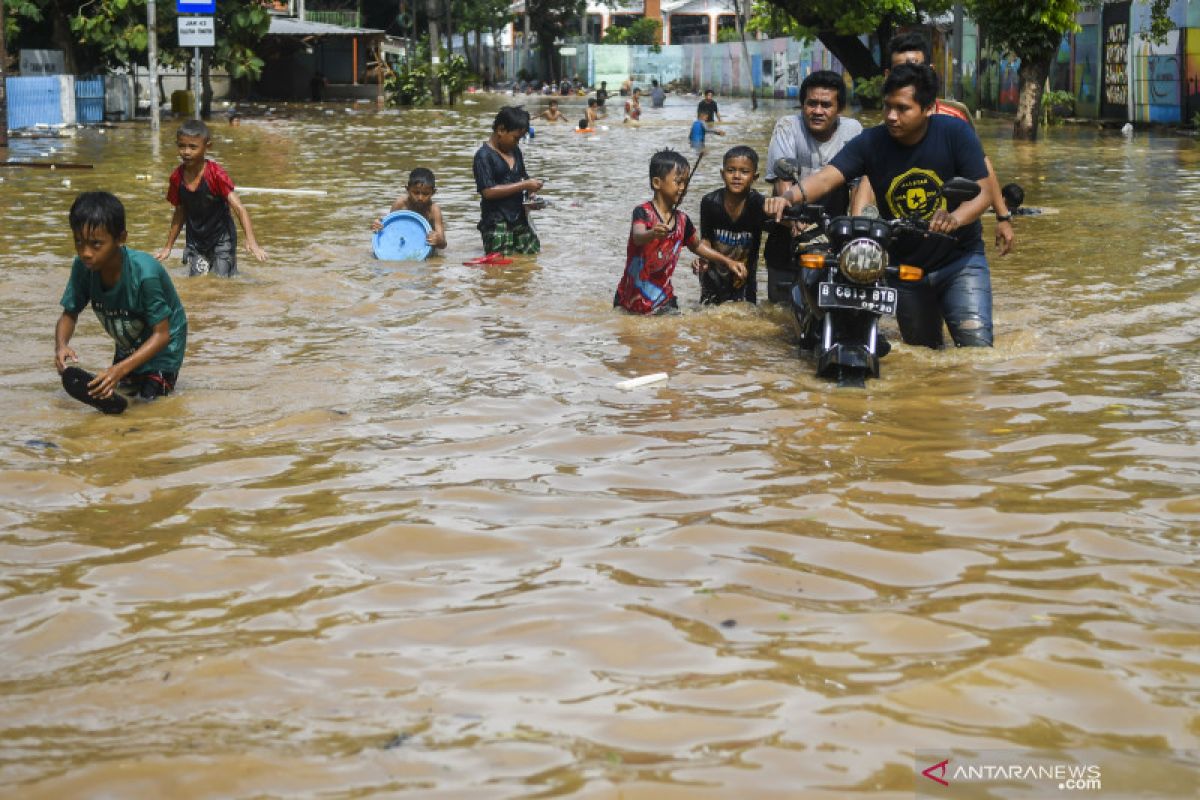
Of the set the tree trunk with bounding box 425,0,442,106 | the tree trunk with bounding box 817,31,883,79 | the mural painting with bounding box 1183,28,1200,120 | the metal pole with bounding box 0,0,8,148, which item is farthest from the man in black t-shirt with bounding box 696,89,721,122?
the metal pole with bounding box 0,0,8,148

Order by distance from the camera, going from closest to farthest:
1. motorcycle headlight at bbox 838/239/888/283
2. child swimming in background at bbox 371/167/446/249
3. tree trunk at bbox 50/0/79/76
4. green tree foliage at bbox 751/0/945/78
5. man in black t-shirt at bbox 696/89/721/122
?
1. motorcycle headlight at bbox 838/239/888/283
2. child swimming in background at bbox 371/167/446/249
3. man in black t-shirt at bbox 696/89/721/122
4. tree trunk at bbox 50/0/79/76
5. green tree foliage at bbox 751/0/945/78

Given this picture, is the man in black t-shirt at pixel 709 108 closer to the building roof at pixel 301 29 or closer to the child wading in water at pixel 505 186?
the building roof at pixel 301 29

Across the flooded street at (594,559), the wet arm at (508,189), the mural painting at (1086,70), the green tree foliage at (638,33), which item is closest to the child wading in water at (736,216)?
the flooded street at (594,559)

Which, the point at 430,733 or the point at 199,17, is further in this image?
the point at 199,17

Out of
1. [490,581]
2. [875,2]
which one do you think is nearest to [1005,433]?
[490,581]

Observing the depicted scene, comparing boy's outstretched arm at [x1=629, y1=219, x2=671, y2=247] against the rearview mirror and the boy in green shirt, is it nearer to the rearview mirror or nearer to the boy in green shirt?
the rearview mirror

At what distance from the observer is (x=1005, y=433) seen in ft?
21.1

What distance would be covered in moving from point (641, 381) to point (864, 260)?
131 cm

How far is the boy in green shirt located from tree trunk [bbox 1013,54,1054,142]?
2344 centimetres

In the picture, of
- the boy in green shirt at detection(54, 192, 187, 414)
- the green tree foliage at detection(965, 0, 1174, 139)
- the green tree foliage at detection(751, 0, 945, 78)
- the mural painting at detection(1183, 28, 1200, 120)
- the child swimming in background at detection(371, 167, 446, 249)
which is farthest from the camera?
the green tree foliage at detection(751, 0, 945, 78)

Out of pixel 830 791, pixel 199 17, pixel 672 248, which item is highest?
pixel 199 17

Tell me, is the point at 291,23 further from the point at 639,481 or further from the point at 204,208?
the point at 639,481

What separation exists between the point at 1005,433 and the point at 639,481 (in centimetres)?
179

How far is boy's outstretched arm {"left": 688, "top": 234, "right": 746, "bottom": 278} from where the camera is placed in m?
8.77
